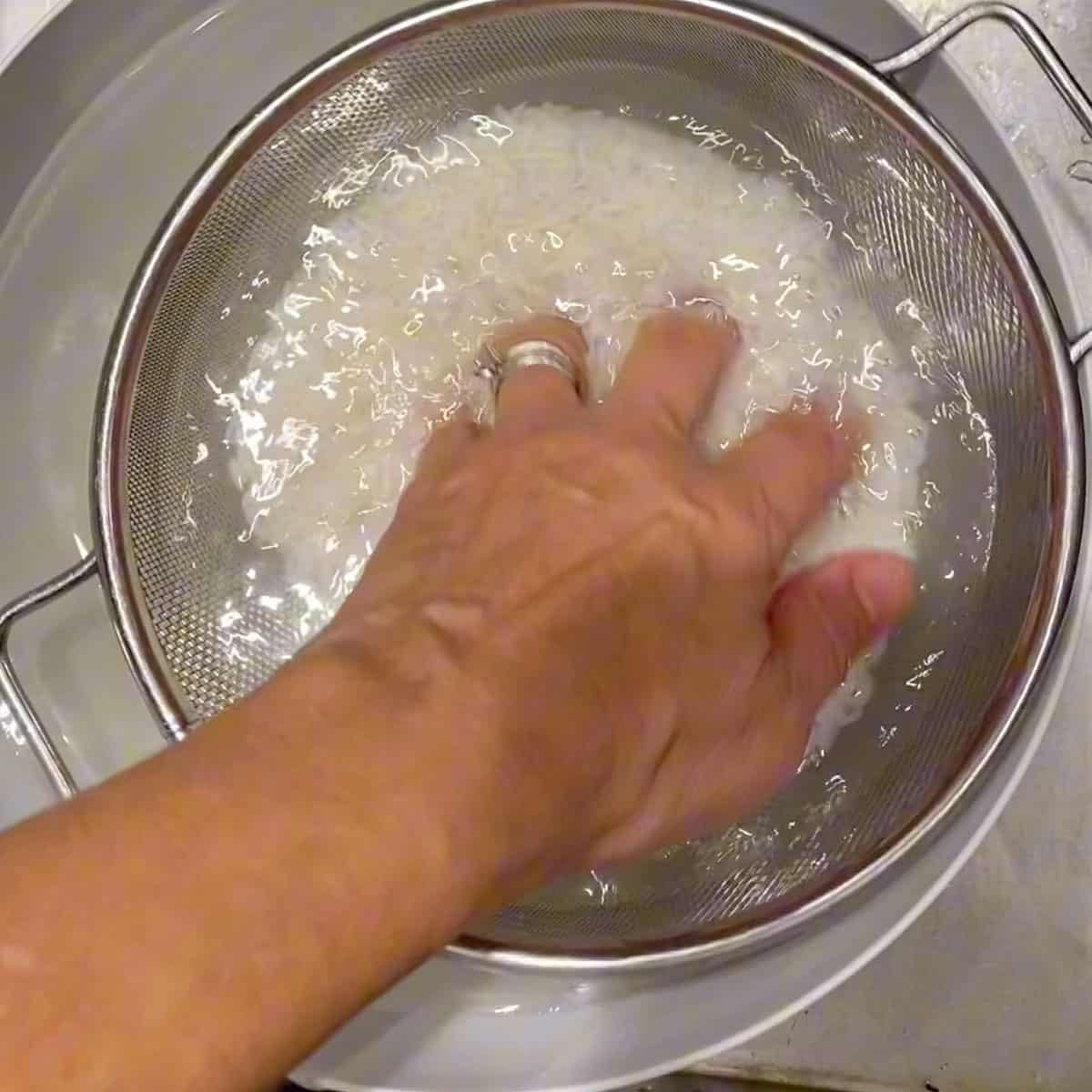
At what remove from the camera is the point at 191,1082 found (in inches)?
11.4

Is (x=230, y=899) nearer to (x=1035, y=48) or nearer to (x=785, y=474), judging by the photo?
(x=785, y=474)

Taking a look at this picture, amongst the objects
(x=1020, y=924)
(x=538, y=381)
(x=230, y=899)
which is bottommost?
(x=1020, y=924)

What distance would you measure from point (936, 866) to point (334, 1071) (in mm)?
318

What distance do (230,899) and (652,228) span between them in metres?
0.48

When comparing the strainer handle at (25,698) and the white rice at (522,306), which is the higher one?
the white rice at (522,306)

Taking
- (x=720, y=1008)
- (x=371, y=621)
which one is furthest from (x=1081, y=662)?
(x=371, y=621)

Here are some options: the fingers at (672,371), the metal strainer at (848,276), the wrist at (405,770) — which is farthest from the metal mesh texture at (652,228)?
the wrist at (405,770)

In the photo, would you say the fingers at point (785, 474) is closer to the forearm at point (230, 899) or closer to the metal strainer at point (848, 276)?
the metal strainer at point (848, 276)

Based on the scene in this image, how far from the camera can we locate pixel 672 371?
23.8 inches

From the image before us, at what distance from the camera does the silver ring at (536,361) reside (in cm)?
62

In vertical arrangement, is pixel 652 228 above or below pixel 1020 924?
above

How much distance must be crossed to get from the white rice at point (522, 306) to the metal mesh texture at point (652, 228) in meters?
0.02

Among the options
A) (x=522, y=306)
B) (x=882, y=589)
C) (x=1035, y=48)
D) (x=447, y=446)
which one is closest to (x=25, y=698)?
(x=447, y=446)

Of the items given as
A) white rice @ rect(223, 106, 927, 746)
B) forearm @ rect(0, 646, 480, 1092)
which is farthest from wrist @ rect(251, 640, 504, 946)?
white rice @ rect(223, 106, 927, 746)
